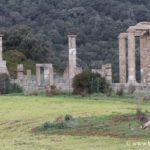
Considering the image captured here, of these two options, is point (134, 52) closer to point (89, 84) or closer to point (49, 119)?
point (89, 84)

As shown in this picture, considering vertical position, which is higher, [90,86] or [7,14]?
[7,14]

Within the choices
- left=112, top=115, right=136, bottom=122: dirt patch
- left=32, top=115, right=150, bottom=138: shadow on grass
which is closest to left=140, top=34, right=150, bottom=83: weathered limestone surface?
left=112, top=115, right=136, bottom=122: dirt patch

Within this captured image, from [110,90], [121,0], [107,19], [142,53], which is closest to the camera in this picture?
[110,90]

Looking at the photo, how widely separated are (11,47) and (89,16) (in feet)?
51.8

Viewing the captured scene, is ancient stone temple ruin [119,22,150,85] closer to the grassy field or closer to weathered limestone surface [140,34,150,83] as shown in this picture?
weathered limestone surface [140,34,150,83]

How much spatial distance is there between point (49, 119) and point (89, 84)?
17224mm

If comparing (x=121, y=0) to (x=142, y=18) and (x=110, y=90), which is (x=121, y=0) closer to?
(x=142, y=18)

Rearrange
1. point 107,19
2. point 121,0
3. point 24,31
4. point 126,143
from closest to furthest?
point 126,143 < point 24,31 < point 107,19 < point 121,0

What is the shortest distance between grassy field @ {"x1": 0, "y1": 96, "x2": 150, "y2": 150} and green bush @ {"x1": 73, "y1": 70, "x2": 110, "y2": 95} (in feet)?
12.5

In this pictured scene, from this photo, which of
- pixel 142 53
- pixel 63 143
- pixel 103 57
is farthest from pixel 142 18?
pixel 63 143

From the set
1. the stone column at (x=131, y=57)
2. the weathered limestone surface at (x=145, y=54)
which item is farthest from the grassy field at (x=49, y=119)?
the weathered limestone surface at (x=145, y=54)

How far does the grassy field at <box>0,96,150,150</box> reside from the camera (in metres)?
20.6

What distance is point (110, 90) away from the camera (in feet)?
152

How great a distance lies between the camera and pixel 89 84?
46406mm
